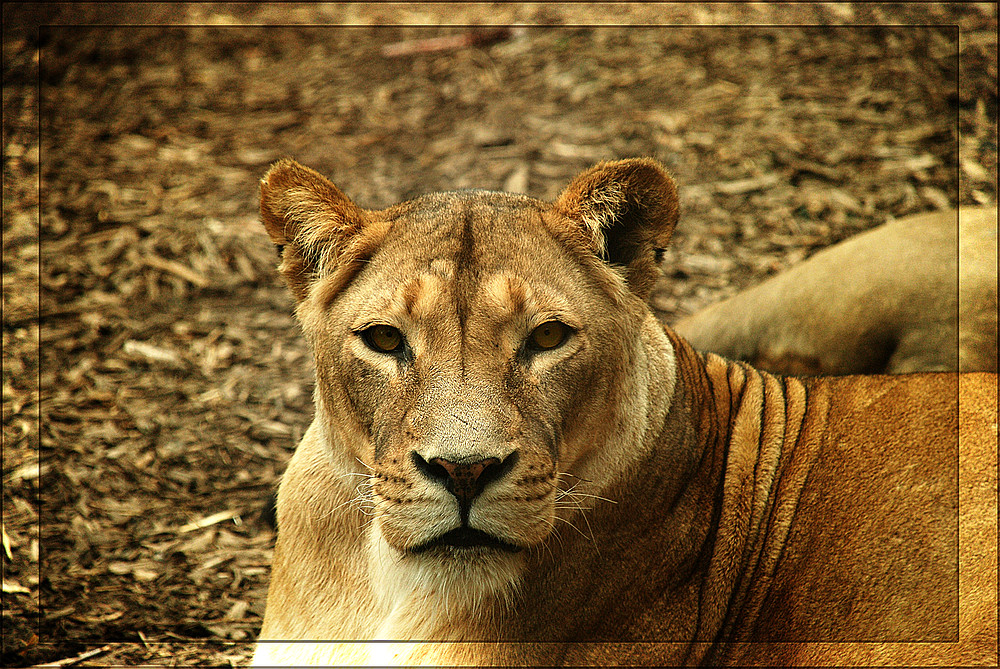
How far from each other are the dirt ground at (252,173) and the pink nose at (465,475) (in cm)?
184

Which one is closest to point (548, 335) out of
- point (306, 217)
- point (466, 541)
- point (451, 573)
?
point (466, 541)

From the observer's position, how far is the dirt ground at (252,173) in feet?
14.0

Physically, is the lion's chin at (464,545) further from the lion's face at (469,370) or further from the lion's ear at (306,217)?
the lion's ear at (306,217)

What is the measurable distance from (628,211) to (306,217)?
1.04 metres

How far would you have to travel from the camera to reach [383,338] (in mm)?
2654

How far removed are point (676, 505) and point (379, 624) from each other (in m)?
1.08

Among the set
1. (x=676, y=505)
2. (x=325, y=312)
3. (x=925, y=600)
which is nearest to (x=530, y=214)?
(x=325, y=312)

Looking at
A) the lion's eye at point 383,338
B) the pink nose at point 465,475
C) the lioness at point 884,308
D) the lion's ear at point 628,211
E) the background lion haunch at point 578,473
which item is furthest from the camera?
the lioness at point 884,308

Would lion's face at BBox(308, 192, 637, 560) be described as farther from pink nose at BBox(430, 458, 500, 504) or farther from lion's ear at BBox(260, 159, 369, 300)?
lion's ear at BBox(260, 159, 369, 300)

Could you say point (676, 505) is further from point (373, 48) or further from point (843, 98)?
point (373, 48)

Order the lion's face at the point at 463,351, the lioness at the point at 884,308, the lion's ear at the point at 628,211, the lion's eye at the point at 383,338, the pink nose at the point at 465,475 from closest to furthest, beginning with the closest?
1. the pink nose at the point at 465,475
2. the lion's face at the point at 463,351
3. the lion's eye at the point at 383,338
4. the lion's ear at the point at 628,211
5. the lioness at the point at 884,308

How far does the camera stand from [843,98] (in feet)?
22.7

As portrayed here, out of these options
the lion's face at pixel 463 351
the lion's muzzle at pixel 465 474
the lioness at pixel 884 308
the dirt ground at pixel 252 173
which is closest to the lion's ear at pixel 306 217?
the lion's face at pixel 463 351

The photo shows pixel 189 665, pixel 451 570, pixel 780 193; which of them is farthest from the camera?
pixel 780 193
